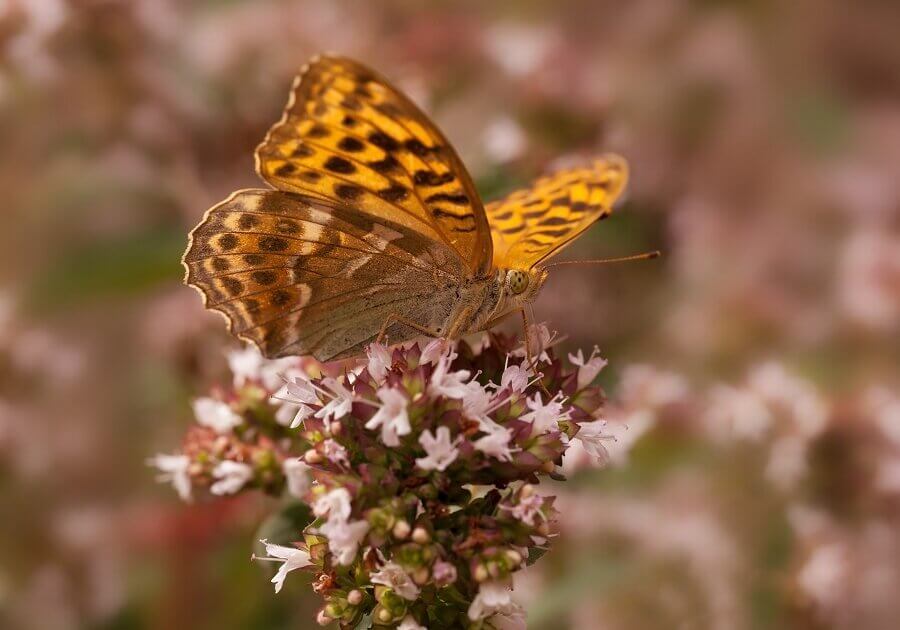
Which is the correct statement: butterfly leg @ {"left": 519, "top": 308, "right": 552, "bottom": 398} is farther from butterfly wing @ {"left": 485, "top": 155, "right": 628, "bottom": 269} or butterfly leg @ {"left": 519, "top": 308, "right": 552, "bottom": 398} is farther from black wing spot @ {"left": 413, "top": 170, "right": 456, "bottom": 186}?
black wing spot @ {"left": 413, "top": 170, "right": 456, "bottom": 186}

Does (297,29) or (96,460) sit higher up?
(297,29)

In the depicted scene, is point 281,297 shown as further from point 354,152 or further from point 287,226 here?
point 354,152

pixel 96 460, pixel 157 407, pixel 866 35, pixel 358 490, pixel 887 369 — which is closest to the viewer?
pixel 358 490

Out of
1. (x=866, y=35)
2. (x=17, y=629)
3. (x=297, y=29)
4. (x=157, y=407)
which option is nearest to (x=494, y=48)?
(x=297, y=29)

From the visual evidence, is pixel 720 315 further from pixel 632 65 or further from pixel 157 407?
pixel 157 407

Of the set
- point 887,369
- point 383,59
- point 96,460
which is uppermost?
point 383,59

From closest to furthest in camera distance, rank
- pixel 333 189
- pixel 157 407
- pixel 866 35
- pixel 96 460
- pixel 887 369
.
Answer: pixel 333 189 < pixel 157 407 < pixel 96 460 < pixel 887 369 < pixel 866 35

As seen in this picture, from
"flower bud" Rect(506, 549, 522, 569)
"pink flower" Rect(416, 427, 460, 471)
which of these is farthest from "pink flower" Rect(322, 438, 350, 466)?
"flower bud" Rect(506, 549, 522, 569)
